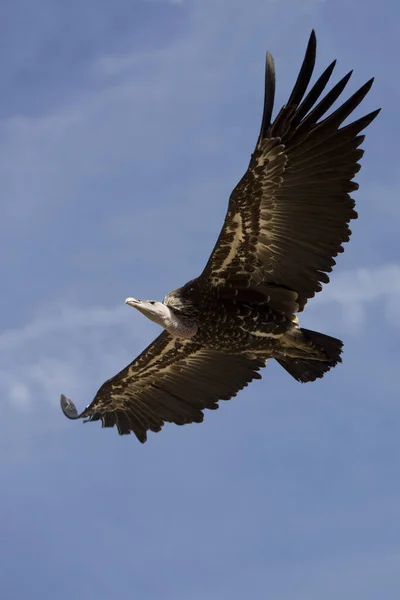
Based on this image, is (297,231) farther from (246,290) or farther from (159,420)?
(159,420)

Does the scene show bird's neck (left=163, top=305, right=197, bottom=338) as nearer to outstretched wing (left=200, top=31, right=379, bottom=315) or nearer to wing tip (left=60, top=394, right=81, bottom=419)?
outstretched wing (left=200, top=31, right=379, bottom=315)

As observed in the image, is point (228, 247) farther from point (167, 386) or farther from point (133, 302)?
point (167, 386)

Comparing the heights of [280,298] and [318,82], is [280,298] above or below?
below

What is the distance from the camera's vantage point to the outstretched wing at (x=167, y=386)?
18.6 m

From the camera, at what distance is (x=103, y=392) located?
19.4m

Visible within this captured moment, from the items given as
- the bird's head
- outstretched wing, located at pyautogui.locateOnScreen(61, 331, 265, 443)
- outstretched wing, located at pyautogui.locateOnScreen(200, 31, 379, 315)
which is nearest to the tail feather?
outstretched wing, located at pyautogui.locateOnScreen(200, 31, 379, 315)

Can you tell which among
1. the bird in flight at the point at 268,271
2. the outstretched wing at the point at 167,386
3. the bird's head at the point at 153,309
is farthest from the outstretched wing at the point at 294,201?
the outstretched wing at the point at 167,386

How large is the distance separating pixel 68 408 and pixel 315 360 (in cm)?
415

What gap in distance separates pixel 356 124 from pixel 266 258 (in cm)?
230

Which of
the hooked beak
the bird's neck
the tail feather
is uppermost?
the hooked beak

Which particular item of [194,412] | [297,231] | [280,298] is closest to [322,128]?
[297,231]

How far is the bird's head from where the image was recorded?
17000 millimetres

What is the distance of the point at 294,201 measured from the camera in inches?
650

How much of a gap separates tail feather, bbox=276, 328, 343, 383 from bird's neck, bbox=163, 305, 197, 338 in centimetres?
147
